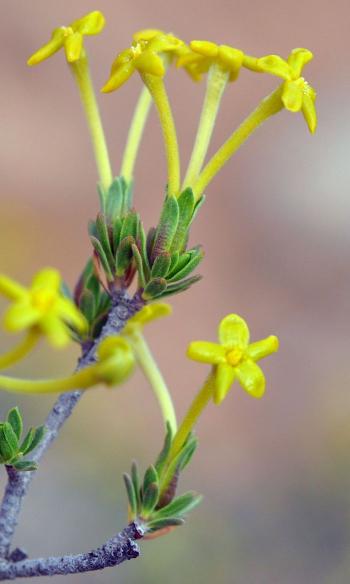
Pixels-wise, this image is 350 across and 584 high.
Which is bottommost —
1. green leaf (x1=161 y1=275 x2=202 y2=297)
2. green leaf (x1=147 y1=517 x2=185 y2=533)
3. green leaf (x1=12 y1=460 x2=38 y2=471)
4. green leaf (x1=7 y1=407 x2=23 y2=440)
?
green leaf (x1=147 y1=517 x2=185 y2=533)

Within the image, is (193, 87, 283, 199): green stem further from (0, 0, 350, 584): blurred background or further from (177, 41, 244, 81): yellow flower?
(0, 0, 350, 584): blurred background

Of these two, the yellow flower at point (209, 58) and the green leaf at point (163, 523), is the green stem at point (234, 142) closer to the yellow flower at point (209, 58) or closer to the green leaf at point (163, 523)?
the yellow flower at point (209, 58)

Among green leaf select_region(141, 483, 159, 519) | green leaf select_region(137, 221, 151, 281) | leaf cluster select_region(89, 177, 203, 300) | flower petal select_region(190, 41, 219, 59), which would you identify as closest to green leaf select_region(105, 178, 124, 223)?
leaf cluster select_region(89, 177, 203, 300)

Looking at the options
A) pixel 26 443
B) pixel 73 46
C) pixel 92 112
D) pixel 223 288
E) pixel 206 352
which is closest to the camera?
pixel 206 352

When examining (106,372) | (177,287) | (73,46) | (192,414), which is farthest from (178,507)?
(73,46)

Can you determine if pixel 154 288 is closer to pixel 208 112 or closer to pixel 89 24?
pixel 208 112

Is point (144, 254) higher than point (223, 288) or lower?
higher

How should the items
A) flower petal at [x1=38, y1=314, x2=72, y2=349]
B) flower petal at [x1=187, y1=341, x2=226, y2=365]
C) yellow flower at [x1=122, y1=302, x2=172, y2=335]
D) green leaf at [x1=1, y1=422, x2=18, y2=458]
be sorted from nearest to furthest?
flower petal at [x1=38, y1=314, x2=72, y2=349]
yellow flower at [x1=122, y1=302, x2=172, y2=335]
flower petal at [x1=187, y1=341, x2=226, y2=365]
green leaf at [x1=1, y1=422, x2=18, y2=458]

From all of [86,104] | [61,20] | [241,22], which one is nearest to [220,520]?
[86,104]
